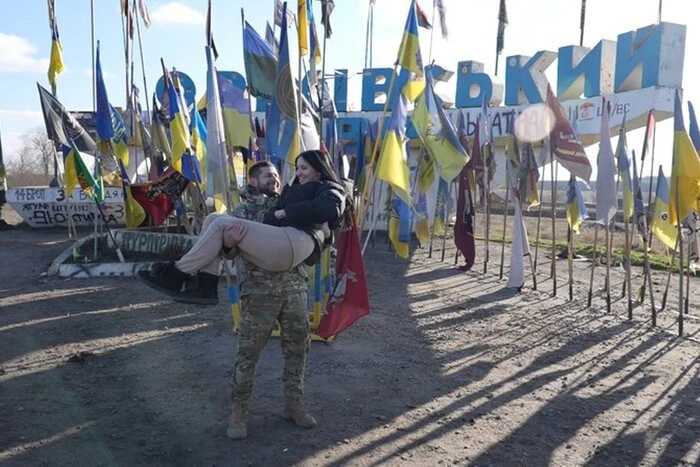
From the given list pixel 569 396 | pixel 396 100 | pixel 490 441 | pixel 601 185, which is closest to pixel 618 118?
pixel 601 185

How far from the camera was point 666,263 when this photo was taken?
1406 cm

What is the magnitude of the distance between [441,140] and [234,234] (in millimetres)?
4930

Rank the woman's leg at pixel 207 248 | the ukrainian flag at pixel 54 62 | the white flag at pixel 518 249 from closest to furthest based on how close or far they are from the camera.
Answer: the woman's leg at pixel 207 248 < the white flag at pixel 518 249 < the ukrainian flag at pixel 54 62

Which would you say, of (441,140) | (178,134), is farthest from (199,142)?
(441,140)

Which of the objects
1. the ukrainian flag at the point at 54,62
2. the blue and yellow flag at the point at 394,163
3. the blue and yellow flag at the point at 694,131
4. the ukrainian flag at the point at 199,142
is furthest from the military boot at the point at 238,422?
the ukrainian flag at the point at 54,62

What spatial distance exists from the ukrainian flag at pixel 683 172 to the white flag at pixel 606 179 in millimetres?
748

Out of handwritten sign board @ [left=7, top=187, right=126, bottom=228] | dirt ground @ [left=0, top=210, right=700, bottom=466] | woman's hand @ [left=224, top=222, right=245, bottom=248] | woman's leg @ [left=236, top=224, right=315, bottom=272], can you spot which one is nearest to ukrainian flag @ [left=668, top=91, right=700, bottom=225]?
dirt ground @ [left=0, top=210, right=700, bottom=466]

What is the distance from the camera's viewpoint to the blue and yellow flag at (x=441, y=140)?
784 cm

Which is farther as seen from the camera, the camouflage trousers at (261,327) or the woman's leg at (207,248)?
the camouflage trousers at (261,327)

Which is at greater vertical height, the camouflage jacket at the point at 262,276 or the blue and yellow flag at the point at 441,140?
the blue and yellow flag at the point at 441,140

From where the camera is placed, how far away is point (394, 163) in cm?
654

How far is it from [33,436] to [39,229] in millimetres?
16167

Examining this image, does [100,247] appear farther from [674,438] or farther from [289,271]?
[674,438]

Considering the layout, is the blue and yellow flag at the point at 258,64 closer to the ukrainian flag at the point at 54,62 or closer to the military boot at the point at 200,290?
the military boot at the point at 200,290
